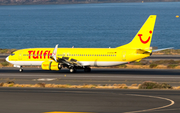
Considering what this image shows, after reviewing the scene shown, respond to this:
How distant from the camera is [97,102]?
2530cm

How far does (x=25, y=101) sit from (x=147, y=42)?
2752cm

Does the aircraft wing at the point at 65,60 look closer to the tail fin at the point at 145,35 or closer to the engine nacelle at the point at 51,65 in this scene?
the engine nacelle at the point at 51,65

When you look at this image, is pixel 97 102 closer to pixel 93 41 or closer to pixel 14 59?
pixel 14 59

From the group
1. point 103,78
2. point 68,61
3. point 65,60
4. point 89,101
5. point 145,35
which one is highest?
point 145,35

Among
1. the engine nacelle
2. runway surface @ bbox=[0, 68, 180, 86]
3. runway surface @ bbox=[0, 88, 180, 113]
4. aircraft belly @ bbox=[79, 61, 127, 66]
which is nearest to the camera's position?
runway surface @ bbox=[0, 88, 180, 113]

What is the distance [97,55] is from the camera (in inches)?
1940

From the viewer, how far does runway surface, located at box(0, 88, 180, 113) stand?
23.0m

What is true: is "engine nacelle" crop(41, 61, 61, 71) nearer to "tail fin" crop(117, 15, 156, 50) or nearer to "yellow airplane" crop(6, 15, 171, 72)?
"yellow airplane" crop(6, 15, 171, 72)

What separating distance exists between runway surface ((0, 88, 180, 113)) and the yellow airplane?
1753 cm

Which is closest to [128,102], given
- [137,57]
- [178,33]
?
[137,57]

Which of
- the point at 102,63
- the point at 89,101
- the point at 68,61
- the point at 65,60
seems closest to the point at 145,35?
the point at 102,63

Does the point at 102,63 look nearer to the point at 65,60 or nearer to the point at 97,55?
the point at 97,55

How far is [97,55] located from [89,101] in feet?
78.5

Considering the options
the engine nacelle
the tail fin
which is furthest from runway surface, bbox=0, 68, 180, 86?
the tail fin
